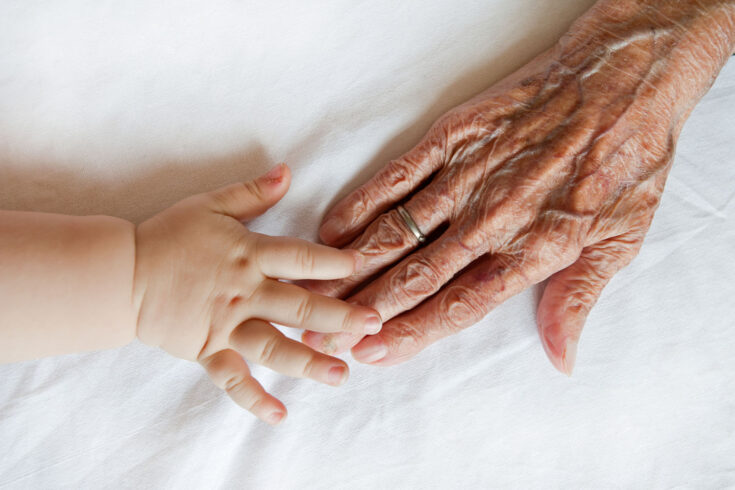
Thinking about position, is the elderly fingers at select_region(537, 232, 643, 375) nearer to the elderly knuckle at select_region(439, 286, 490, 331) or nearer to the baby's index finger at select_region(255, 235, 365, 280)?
the elderly knuckle at select_region(439, 286, 490, 331)

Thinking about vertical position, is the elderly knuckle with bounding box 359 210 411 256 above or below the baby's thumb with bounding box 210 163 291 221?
below

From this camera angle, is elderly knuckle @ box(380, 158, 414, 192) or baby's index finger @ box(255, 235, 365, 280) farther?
elderly knuckle @ box(380, 158, 414, 192)

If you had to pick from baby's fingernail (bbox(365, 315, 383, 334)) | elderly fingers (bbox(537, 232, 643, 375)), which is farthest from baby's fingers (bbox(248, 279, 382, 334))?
elderly fingers (bbox(537, 232, 643, 375))

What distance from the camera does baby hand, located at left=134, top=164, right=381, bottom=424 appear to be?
91cm

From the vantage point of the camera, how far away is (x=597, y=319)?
1112 millimetres

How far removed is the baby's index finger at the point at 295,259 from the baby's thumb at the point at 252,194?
0.07 m

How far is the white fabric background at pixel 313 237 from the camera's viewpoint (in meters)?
1.02

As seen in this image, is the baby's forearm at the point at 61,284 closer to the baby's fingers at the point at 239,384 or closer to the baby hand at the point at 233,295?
the baby hand at the point at 233,295

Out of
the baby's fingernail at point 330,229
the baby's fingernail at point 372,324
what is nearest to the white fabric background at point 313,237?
the baby's fingernail at point 330,229

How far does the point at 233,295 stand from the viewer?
0.93 meters

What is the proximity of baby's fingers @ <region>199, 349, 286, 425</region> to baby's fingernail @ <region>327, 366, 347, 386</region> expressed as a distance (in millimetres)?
130

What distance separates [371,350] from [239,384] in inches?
10.8

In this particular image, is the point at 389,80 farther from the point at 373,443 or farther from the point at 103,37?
the point at 373,443

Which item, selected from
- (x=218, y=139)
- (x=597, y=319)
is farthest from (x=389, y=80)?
(x=597, y=319)
